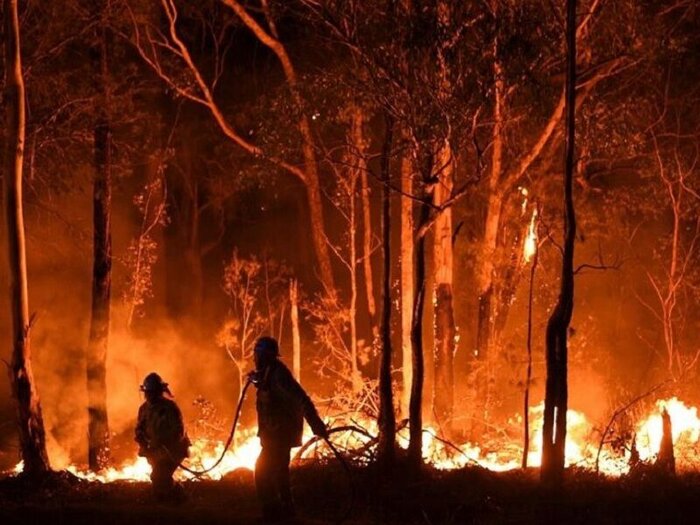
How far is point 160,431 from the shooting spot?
11.0 m

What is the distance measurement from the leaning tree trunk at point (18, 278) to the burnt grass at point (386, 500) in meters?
0.80

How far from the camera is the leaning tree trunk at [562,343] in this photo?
1056 centimetres

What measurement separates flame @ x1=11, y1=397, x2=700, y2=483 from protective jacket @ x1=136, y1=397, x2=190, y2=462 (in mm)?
2459

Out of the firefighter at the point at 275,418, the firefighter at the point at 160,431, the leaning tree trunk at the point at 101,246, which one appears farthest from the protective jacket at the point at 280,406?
the leaning tree trunk at the point at 101,246

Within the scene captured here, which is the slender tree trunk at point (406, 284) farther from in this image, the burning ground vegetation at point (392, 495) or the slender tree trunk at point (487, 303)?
the burning ground vegetation at point (392, 495)

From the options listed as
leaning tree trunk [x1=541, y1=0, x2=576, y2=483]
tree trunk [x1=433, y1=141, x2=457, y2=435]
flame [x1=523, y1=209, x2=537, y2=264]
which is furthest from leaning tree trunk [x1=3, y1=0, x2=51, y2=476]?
flame [x1=523, y1=209, x2=537, y2=264]

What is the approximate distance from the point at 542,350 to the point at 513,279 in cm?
293

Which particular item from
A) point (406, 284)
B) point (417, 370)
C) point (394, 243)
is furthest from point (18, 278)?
point (394, 243)

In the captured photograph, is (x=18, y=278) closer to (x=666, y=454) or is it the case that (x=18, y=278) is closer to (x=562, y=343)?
(x=562, y=343)

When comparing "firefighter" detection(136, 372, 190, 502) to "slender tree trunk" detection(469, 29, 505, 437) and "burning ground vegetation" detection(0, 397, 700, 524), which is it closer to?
"burning ground vegetation" detection(0, 397, 700, 524)

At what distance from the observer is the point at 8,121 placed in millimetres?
13602

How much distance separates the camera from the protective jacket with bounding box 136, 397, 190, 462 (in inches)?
433

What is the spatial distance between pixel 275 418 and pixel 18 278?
19.2 ft

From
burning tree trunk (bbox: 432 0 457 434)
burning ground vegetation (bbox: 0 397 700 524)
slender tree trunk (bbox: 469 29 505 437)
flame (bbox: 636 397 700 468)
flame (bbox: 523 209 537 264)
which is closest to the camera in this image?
burning ground vegetation (bbox: 0 397 700 524)
